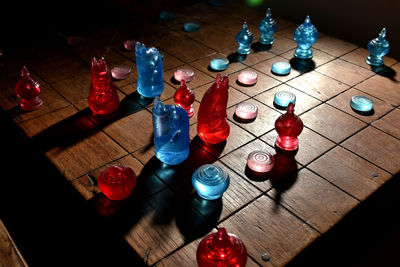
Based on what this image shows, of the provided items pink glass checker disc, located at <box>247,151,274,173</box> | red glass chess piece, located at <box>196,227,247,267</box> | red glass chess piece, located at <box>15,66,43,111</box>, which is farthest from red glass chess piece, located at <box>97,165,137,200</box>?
red glass chess piece, located at <box>15,66,43,111</box>

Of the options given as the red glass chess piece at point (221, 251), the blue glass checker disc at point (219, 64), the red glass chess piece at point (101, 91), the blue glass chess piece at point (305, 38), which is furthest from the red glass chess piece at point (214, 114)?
the blue glass chess piece at point (305, 38)

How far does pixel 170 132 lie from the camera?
2029mm

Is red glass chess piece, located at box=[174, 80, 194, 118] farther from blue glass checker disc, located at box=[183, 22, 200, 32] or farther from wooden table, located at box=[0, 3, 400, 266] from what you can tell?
blue glass checker disc, located at box=[183, 22, 200, 32]

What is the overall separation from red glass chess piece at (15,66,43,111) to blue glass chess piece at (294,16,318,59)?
78.8 inches

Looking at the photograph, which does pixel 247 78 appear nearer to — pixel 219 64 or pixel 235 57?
pixel 219 64

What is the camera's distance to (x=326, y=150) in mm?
2264

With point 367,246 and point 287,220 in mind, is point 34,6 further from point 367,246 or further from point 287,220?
point 367,246

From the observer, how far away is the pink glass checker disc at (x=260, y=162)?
2.08 meters

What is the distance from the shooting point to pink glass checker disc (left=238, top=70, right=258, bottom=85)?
286 centimetres

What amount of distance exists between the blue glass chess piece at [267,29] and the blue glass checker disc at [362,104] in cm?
105

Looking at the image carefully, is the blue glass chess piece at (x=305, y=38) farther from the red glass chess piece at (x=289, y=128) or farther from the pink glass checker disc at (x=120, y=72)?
the pink glass checker disc at (x=120, y=72)

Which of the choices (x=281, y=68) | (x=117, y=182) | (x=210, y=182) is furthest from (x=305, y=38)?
(x=117, y=182)

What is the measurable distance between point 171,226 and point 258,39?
7.44 feet

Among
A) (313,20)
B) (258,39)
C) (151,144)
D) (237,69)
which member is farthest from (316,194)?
(313,20)
